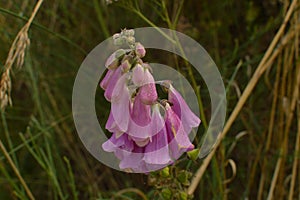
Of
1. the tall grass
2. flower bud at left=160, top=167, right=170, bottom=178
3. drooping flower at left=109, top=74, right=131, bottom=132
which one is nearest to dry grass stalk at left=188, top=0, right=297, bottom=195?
the tall grass

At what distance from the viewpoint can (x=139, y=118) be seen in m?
0.79

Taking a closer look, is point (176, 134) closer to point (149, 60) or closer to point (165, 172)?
point (165, 172)

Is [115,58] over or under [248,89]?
over

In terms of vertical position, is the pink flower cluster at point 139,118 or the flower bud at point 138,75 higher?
the flower bud at point 138,75

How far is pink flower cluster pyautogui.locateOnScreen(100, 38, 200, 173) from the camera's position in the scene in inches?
30.3

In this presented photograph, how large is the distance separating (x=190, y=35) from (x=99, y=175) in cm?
59

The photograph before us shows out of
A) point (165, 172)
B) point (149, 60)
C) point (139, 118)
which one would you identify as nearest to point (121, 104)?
point (139, 118)

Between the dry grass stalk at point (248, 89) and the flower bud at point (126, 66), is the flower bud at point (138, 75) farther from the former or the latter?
the dry grass stalk at point (248, 89)

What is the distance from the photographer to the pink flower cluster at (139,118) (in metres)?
0.77

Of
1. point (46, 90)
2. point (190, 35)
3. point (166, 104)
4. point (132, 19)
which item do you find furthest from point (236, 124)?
point (166, 104)

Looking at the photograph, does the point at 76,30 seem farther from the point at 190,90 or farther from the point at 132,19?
the point at 190,90

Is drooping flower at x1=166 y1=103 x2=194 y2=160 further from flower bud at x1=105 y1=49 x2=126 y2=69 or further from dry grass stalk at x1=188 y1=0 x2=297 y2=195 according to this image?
dry grass stalk at x1=188 y1=0 x2=297 y2=195

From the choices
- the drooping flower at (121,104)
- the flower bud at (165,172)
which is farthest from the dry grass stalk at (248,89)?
the drooping flower at (121,104)

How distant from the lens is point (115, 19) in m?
1.77
